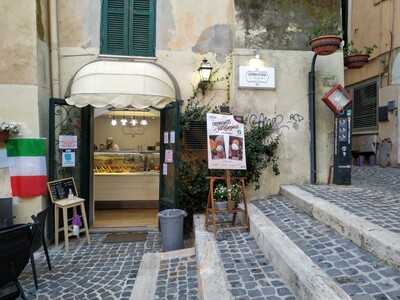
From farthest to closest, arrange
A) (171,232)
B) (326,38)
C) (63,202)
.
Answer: (326,38) → (63,202) → (171,232)

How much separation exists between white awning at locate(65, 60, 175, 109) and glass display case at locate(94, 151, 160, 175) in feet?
9.27

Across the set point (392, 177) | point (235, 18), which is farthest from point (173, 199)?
point (392, 177)

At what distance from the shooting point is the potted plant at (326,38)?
5.78m

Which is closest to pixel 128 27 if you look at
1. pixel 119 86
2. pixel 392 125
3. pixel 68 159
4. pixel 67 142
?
pixel 119 86

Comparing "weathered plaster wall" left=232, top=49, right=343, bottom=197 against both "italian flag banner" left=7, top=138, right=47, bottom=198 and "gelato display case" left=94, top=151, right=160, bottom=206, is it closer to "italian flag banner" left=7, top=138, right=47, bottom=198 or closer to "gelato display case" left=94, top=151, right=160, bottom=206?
"gelato display case" left=94, top=151, right=160, bottom=206

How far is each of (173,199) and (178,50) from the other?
3022 mm

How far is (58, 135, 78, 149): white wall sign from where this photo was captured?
5989 mm

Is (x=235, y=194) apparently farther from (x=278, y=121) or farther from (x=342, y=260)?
(x=342, y=260)

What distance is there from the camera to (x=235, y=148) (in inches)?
206

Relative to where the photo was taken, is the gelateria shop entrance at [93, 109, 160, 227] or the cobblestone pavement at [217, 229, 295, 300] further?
the gelateria shop entrance at [93, 109, 160, 227]

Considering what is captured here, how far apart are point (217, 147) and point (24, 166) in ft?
11.1

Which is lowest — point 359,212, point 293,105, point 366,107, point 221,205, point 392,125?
point 221,205

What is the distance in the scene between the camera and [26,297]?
12.8 feet

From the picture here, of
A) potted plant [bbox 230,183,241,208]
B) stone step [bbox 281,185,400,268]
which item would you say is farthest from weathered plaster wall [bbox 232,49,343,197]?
potted plant [bbox 230,183,241,208]
